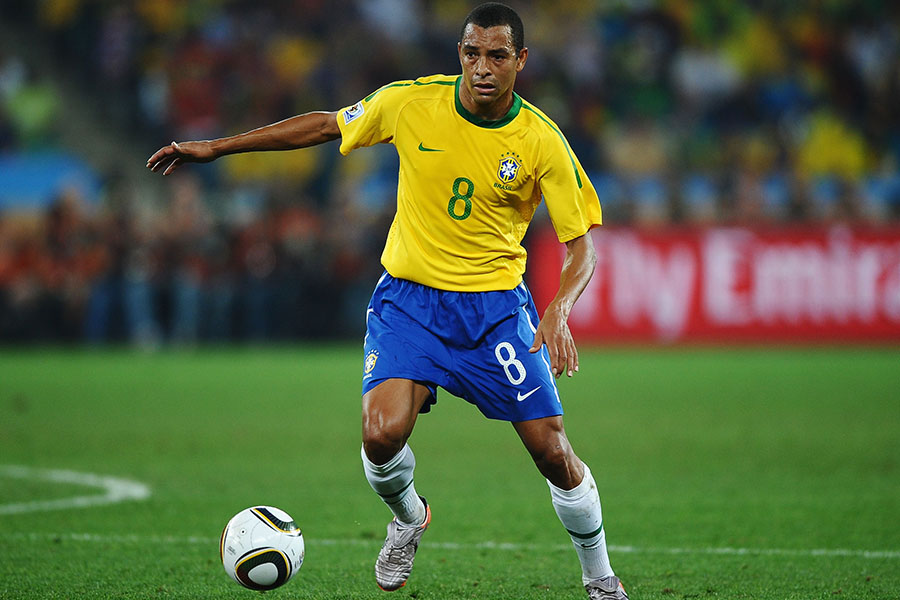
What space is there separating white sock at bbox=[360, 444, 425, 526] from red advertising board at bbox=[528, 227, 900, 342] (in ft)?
40.8

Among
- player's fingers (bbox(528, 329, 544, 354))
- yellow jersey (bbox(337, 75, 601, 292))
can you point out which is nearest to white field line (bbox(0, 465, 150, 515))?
yellow jersey (bbox(337, 75, 601, 292))

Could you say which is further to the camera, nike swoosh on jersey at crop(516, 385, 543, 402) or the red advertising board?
the red advertising board

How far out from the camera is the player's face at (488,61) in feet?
16.6

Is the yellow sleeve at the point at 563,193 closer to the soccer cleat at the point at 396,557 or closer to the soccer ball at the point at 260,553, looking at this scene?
the soccer cleat at the point at 396,557

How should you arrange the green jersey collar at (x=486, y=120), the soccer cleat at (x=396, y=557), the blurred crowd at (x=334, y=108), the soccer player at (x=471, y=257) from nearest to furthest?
the soccer player at (x=471, y=257) < the green jersey collar at (x=486, y=120) < the soccer cleat at (x=396, y=557) < the blurred crowd at (x=334, y=108)

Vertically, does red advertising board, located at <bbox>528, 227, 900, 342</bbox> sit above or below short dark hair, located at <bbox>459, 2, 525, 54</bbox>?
below

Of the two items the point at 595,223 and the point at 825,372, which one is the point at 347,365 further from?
the point at 595,223

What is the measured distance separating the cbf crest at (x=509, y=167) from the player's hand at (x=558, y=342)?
61 centimetres

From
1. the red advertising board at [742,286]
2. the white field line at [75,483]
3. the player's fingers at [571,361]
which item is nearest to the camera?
the player's fingers at [571,361]

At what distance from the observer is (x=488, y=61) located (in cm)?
507

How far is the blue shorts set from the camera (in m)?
5.12

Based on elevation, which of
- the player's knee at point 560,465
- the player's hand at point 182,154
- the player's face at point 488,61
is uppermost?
the player's face at point 488,61

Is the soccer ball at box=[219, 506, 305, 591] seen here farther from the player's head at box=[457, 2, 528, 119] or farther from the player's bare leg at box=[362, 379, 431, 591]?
the player's head at box=[457, 2, 528, 119]

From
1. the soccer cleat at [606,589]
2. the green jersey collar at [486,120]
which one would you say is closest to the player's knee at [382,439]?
the soccer cleat at [606,589]
